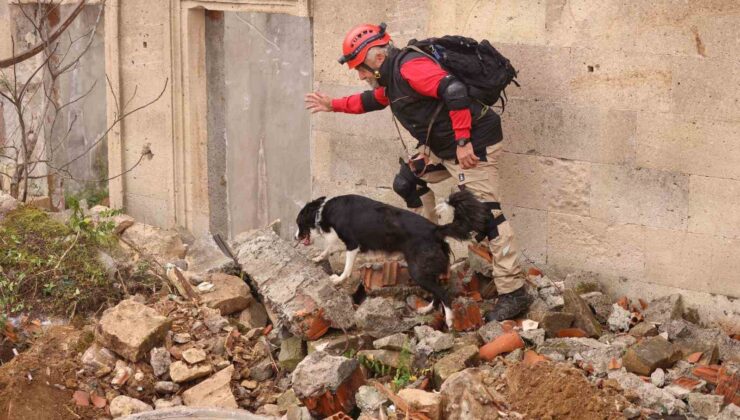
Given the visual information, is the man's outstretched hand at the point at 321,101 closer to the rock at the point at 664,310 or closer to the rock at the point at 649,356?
the rock at the point at 664,310

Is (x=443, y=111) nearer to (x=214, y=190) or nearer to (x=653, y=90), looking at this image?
(x=653, y=90)

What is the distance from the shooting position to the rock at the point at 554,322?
725cm

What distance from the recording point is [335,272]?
28.1ft

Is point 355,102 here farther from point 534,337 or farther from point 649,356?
point 649,356

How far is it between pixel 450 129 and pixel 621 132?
119 cm

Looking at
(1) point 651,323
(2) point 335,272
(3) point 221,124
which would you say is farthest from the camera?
(3) point 221,124

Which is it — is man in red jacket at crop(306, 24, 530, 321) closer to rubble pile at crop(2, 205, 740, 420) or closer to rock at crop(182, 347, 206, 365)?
rubble pile at crop(2, 205, 740, 420)

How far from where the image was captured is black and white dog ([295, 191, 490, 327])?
281 inches

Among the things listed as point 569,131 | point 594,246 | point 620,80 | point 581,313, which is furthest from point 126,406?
point 620,80

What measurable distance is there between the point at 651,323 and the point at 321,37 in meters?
3.61

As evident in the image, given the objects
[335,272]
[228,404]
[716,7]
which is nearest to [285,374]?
[228,404]

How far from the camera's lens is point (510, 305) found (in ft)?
24.6

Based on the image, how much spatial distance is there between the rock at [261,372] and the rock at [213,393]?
0.22 meters

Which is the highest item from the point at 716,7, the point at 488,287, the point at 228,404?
the point at 716,7
